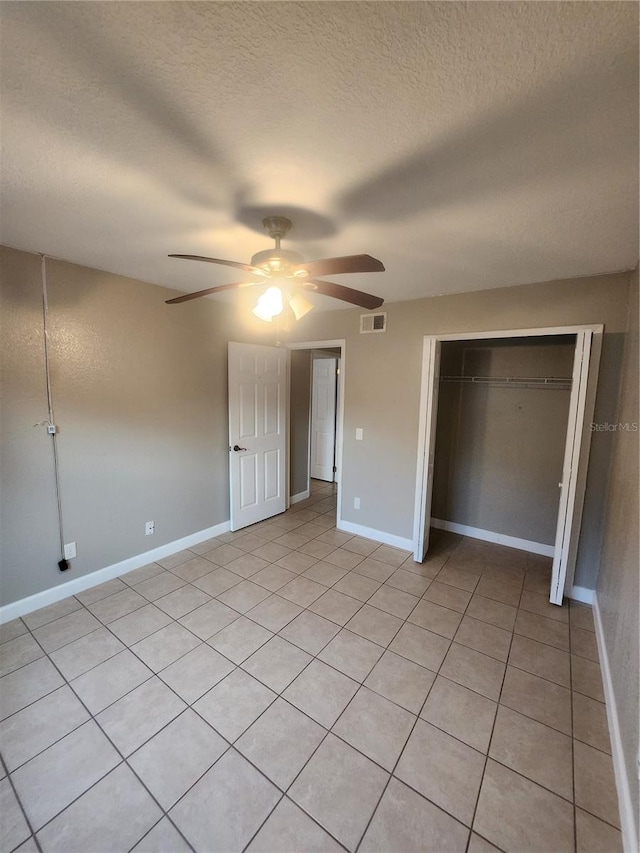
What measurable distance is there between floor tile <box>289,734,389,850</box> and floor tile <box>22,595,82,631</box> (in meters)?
1.94

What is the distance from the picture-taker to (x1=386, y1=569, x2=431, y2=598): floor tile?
274 cm

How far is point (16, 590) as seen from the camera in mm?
2297

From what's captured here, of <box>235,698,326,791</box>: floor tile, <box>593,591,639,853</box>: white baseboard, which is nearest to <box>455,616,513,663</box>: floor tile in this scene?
<box>593,591,639,853</box>: white baseboard

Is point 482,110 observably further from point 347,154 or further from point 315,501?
point 315,501

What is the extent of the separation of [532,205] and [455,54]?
915 millimetres

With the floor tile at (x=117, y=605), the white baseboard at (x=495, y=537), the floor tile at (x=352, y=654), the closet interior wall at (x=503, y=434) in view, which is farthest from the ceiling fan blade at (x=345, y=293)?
the white baseboard at (x=495, y=537)

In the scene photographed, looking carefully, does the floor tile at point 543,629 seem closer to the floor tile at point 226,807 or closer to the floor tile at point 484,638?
the floor tile at point 484,638

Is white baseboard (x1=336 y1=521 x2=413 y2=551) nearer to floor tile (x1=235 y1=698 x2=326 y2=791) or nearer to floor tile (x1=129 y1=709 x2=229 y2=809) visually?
floor tile (x1=235 y1=698 x2=326 y2=791)

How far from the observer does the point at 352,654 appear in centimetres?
207

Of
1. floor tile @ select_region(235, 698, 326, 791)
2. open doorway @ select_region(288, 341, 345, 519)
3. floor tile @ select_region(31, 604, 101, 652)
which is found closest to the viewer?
floor tile @ select_region(235, 698, 326, 791)

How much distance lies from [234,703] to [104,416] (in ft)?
7.02

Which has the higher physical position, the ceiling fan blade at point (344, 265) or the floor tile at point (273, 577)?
the ceiling fan blade at point (344, 265)

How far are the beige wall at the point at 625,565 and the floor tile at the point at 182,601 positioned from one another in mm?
2392

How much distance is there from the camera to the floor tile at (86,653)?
1923 millimetres
